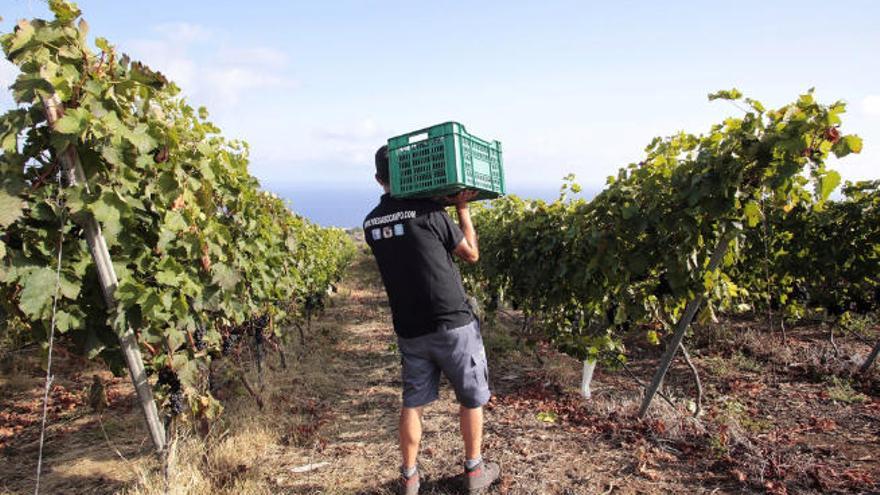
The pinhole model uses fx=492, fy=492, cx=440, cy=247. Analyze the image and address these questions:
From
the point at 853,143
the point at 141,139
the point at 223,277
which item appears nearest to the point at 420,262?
the point at 223,277

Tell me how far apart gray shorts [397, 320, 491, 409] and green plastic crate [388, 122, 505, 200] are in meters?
0.80

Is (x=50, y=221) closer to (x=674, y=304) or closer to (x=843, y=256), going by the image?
(x=674, y=304)

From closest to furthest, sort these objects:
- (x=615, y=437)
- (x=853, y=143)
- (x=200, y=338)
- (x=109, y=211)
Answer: (x=109, y=211) → (x=853, y=143) → (x=200, y=338) → (x=615, y=437)

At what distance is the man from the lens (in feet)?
9.04

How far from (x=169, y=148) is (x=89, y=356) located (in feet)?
3.96

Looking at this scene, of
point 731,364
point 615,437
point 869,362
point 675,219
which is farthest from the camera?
point 731,364

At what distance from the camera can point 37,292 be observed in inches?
93.4

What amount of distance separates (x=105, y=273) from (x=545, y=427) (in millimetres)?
3362

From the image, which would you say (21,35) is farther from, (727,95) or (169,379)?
(727,95)

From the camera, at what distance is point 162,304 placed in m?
2.61

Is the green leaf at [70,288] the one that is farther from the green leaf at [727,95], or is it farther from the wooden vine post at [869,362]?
the wooden vine post at [869,362]

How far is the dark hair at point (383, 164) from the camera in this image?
293cm

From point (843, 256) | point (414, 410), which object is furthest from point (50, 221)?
point (843, 256)

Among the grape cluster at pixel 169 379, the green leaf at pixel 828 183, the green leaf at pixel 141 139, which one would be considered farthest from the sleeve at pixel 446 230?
the green leaf at pixel 828 183
